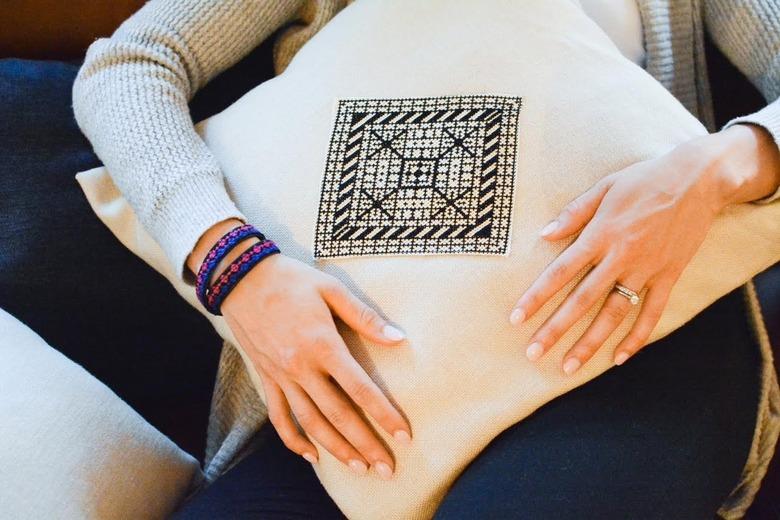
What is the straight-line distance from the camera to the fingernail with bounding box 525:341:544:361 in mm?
567

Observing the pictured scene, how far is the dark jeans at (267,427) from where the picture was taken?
57cm

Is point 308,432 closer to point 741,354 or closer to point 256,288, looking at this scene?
point 256,288

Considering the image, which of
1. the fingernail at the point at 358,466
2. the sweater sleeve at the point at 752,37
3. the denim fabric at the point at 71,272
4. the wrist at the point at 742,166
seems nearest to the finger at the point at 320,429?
the fingernail at the point at 358,466

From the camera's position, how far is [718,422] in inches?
24.3

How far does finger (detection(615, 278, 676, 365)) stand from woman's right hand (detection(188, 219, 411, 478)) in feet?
0.60

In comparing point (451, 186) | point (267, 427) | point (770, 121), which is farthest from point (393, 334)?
point (770, 121)

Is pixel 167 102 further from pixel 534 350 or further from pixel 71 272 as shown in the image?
pixel 534 350

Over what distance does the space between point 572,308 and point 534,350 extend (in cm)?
5

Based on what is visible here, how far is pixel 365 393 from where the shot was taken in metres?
0.58

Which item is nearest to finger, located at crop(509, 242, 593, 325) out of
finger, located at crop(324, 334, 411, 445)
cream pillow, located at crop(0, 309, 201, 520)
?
finger, located at crop(324, 334, 411, 445)

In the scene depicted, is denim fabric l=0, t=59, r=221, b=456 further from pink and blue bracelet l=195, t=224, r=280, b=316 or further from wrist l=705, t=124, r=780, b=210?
wrist l=705, t=124, r=780, b=210

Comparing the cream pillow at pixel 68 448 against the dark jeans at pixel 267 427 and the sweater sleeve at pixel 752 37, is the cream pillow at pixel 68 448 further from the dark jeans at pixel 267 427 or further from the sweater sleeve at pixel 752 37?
the sweater sleeve at pixel 752 37

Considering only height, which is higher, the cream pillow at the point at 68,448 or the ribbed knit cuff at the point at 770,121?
the ribbed knit cuff at the point at 770,121

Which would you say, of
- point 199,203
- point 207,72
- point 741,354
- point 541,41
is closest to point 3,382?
point 199,203
